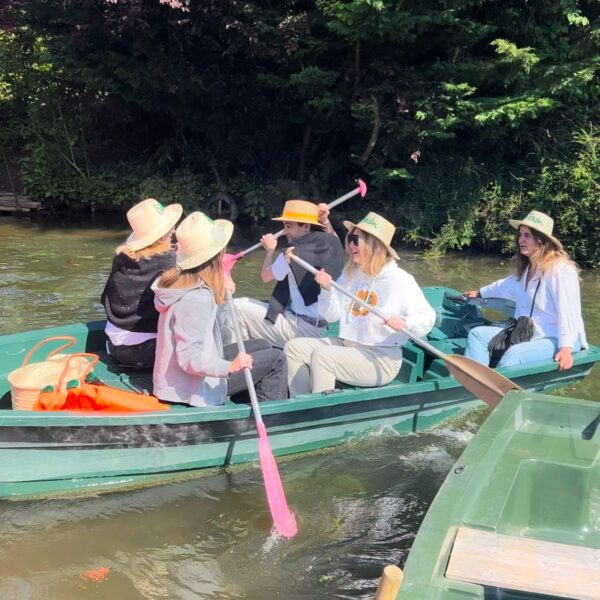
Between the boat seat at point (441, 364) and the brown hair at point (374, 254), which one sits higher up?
the brown hair at point (374, 254)

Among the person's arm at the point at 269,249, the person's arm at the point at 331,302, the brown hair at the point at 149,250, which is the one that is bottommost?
the person's arm at the point at 331,302

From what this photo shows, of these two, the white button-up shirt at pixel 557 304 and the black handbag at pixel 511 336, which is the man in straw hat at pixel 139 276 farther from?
the white button-up shirt at pixel 557 304

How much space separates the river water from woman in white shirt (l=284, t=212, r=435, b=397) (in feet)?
1.86

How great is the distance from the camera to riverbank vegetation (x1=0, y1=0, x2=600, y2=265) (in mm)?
10578

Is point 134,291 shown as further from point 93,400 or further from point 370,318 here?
point 370,318

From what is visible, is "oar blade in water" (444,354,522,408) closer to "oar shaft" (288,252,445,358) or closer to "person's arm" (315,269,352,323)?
"oar shaft" (288,252,445,358)

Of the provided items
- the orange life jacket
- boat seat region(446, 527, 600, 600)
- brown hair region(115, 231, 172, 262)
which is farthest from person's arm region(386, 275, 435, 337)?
boat seat region(446, 527, 600, 600)

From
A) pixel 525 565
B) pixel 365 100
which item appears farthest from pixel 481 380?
pixel 365 100

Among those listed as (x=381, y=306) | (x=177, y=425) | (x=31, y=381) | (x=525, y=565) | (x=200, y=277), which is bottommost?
(x=177, y=425)

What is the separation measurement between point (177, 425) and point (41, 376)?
2.88ft

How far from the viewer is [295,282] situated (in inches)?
213

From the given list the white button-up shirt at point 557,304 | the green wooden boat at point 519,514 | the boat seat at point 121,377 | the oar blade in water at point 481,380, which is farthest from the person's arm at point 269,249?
the green wooden boat at point 519,514

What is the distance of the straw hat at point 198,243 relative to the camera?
162 inches

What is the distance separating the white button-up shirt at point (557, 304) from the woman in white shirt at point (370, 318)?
1096mm
